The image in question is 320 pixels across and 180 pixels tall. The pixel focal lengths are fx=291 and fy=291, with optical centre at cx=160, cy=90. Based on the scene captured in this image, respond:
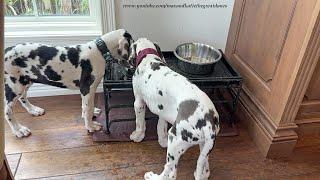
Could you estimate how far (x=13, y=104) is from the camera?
156cm

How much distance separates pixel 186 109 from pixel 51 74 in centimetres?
73

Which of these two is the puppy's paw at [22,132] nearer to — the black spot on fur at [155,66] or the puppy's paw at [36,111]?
the puppy's paw at [36,111]

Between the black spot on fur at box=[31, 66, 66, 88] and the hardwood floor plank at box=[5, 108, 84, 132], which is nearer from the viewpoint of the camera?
the black spot on fur at box=[31, 66, 66, 88]

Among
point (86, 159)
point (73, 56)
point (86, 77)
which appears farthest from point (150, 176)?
point (73, 56)

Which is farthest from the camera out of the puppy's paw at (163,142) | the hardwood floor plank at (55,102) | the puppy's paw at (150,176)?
the hardwood floor plank at (55,102)

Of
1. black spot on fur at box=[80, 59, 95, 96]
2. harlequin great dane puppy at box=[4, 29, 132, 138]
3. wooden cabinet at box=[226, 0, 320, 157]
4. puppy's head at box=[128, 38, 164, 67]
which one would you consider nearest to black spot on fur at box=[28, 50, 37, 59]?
harlequin great dane puppy at box=[4, 29, 132, 138]

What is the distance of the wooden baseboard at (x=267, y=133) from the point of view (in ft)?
5.07

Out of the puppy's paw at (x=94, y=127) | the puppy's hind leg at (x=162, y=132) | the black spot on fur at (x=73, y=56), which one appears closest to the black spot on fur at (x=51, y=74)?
the black spot on fur at (x=73, y=56)

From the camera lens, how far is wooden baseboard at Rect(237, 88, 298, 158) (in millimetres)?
1544

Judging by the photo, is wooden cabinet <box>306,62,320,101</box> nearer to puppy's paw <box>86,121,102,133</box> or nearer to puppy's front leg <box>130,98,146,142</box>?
puppy's front leg <box>130,98,146,142</box>

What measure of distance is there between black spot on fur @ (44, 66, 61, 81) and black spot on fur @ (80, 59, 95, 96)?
121mm

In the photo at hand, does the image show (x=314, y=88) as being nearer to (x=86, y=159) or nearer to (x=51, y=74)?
(x=86, y=159)

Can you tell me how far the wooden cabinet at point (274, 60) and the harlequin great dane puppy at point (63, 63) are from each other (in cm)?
75

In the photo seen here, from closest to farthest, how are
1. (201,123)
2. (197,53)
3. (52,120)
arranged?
(201,123) < (52,120) < (197,53)
